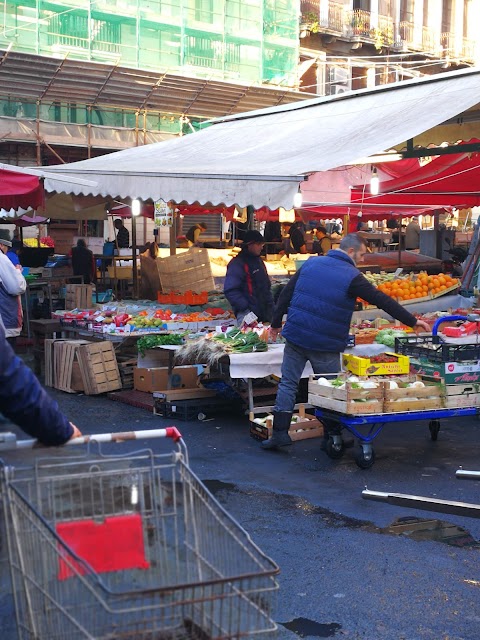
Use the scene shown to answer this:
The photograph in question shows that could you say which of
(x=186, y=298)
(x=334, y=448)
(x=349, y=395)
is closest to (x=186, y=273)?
(x=186, y=298)

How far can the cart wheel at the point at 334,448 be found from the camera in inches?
312

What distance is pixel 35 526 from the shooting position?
9.65ft

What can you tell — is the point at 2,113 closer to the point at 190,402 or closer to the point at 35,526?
the point at 190,402

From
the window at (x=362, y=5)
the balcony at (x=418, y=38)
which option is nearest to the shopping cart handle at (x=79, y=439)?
the balcony at (x=418, y=38)

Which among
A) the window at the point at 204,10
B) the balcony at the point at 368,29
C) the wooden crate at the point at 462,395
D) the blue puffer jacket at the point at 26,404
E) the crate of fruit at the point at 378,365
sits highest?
the balcony at the point at 368,29

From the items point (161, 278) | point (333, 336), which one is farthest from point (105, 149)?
point (333, 336)

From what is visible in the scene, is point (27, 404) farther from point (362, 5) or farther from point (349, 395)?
point (362, 5)

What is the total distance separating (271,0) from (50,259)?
59.5 feet

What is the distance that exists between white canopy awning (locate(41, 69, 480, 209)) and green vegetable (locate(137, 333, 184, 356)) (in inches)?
63.3

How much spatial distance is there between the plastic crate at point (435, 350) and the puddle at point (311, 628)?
373 centimetres

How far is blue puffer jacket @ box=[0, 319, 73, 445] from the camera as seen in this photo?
10.7 feet

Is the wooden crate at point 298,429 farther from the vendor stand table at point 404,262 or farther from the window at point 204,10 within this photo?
the window at point 204,10

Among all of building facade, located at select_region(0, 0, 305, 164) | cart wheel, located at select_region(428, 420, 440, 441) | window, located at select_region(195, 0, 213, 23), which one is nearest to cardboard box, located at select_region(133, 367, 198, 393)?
cart wheel, located at select_region(428, 420, 440, 441)

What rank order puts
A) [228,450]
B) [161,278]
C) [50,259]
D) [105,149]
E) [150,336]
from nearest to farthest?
[228,450] < [150,336] < [161,278] < [50,259] < [105,149]
